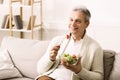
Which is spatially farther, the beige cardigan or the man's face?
the man's face

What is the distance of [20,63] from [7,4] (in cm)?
180

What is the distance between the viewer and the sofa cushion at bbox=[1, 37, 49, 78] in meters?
2.61

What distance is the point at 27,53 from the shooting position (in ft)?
8.72

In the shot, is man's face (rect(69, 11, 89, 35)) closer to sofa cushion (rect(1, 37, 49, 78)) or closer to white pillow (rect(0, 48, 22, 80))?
sofa cushion (rect(1, 37, 49, 78))

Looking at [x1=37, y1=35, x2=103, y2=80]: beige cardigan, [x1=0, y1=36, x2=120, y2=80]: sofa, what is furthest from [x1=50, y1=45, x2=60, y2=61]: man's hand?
[x1=0, y1=36, x2=120, y2=80]: sofa

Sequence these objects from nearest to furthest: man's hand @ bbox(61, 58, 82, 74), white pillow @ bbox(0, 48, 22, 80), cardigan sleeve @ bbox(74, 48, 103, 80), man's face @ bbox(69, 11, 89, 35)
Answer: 1. man's hand @ bbox(61, 58, 82, 74)
2. cardigan sleeve @ bbox(74, 48, 103, 80)
3. man's face @ bbox(69, 11, 89, 35)
4. white pillow @ bbox(0, 48, 22, 80)

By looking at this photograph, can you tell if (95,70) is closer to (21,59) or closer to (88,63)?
(88,63)

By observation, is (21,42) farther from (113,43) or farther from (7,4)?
(7,4)

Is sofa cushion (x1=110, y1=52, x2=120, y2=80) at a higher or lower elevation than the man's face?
lower

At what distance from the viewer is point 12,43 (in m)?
2.76

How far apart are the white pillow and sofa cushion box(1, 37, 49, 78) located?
5cm

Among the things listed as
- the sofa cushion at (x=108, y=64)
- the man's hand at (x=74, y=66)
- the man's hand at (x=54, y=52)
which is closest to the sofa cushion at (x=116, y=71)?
the sofa cushion at (x=108, y=64)

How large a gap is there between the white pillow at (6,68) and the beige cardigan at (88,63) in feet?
1.24

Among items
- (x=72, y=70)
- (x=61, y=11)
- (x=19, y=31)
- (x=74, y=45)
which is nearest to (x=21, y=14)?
(x=19, y=31)
